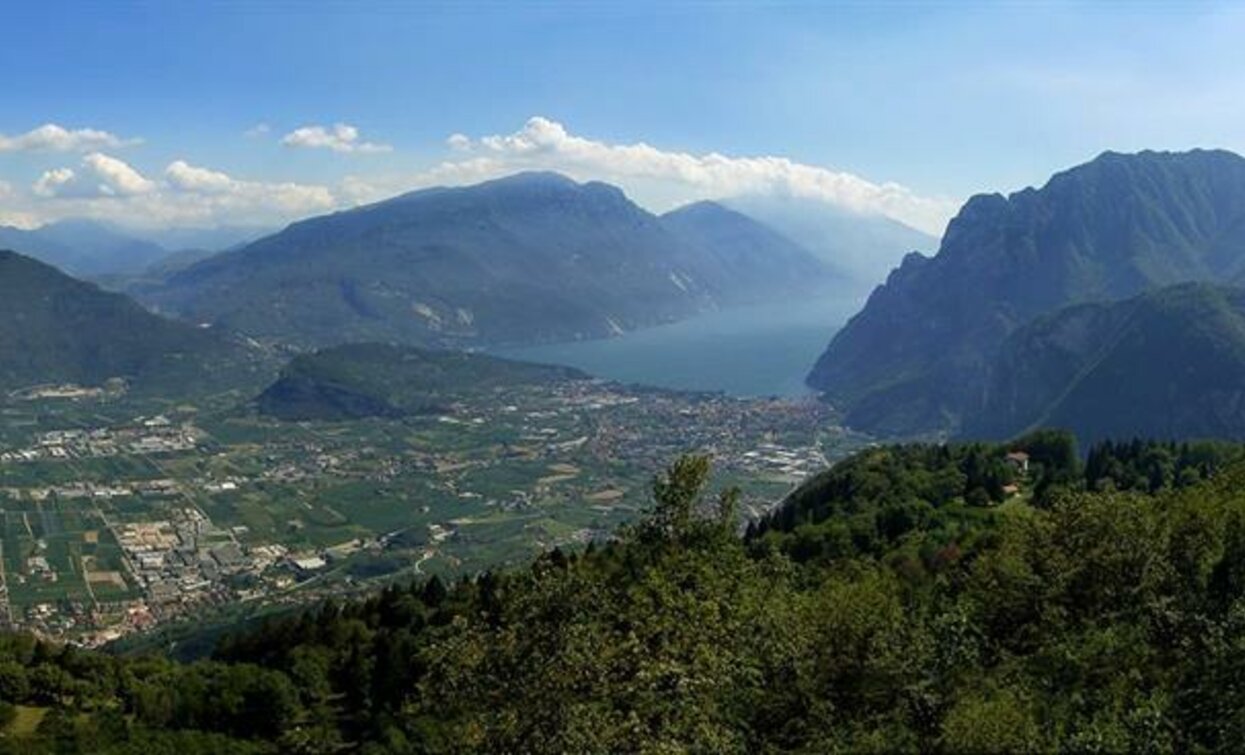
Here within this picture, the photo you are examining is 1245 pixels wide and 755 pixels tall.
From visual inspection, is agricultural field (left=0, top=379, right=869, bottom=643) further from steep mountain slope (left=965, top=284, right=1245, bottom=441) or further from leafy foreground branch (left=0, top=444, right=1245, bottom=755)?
leafy foreground branch (left=0, top=444, right=1245, bottom=755)

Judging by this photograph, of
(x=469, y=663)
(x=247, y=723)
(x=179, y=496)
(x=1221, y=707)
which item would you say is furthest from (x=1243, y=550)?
(x=179, y=496)

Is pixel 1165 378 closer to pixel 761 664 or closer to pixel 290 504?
pixel 290 504

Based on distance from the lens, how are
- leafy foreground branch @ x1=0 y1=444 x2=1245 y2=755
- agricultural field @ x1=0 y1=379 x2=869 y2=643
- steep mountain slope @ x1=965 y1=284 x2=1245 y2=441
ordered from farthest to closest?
steep mountain slope @ x1=965 y1=284 x2=1245 y2=441 → agricultural field @ x1=0 y1=379 x2=869 y2=643 → leafy foreground branch @ x1=0 y1=444 x2=1245 y2=755

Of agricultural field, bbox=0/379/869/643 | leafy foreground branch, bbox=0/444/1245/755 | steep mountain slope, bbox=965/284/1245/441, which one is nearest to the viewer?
leafy foreground branch, bbox=0/444/1245/755

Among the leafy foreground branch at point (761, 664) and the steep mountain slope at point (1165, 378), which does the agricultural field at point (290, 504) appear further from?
the leafy foreground branch at point (761, 664)

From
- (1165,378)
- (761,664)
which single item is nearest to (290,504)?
(761,664)

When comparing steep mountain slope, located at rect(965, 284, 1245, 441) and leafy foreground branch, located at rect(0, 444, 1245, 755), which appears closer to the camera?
leafy foreground branch, located at rect(0, 444, 1245, 755)

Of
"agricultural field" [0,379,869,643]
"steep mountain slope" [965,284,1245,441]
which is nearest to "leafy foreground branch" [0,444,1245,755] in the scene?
"agricultural field" [0,379,869,643]

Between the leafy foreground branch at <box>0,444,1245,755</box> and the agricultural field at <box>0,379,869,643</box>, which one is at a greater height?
the leafy foreground branch at <box>0,444,1245,755</box>

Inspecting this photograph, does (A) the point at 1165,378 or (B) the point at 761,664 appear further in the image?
(A) the point at 1165,378
